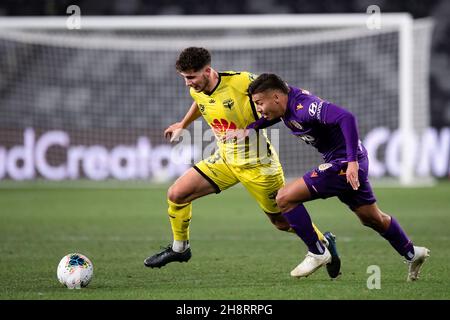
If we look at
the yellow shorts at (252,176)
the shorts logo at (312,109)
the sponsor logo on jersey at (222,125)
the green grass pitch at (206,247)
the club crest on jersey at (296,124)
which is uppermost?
the shorts logo at (312,109)

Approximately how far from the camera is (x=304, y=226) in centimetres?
693

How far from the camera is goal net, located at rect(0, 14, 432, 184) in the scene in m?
19.4

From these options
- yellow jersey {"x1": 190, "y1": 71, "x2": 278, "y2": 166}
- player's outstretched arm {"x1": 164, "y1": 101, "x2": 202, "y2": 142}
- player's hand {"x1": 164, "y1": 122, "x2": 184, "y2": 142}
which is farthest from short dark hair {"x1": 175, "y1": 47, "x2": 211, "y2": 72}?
player's hand {"x1": 164, "y1": 122, "x2": 184, "y2": 142}

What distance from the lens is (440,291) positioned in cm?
633

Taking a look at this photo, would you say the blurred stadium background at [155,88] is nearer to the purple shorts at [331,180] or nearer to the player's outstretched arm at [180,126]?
the player's outstretched arm at [180,126]

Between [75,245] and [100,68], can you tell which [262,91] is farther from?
[100,68]

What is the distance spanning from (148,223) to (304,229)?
5753 millimetres

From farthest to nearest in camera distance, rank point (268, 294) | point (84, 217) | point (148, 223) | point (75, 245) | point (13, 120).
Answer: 1. point (13, 120)
2. point (84, 217)
3. point (148, 223)
4. point (75, 245)
5. point (268, 294)

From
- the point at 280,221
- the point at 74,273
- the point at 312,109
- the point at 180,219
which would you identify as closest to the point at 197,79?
the point at 312,109

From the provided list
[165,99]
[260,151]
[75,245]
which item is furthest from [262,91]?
[165,99]

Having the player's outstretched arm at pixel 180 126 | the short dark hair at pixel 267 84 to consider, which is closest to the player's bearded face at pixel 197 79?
the player's outstretched arm at pixel 180 126

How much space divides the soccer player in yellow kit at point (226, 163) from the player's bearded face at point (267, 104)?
1.99ft

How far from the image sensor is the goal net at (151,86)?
19438mm

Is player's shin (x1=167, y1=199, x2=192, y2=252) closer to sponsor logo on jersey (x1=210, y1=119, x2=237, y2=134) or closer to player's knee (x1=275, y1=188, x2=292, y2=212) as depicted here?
sponsor logo on jersey (x1=210, y1=119, x2=237, y2=134)
